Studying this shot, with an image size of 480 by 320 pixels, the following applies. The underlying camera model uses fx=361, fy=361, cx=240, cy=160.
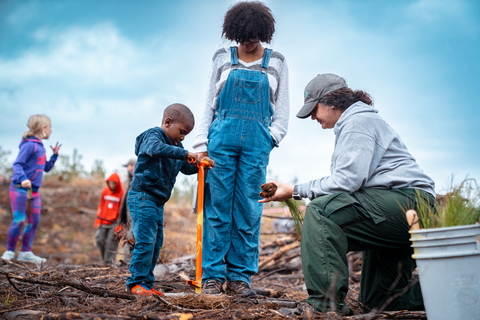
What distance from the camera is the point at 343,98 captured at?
98.0 inches

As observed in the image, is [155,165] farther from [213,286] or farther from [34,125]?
[34,125]

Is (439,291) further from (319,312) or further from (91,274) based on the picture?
(91,274)

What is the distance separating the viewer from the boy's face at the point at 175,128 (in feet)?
10.6

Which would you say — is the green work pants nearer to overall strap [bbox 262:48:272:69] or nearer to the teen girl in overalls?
the teen girl in overalls

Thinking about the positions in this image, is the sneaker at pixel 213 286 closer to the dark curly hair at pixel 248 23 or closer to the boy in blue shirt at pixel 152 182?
the boy in blue shirt at pixel 152 182

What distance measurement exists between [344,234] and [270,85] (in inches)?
60.1

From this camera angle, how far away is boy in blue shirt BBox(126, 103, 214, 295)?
2912mm

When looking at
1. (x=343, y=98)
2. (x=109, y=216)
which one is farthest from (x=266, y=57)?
(x=109, y=216)

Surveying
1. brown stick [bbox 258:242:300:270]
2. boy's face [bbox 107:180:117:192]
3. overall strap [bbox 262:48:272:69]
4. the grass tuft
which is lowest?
brown stick [bbox 258:242:300:270]

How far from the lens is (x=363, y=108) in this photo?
233 cm

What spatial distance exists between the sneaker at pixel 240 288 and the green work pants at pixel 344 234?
80 centimetres

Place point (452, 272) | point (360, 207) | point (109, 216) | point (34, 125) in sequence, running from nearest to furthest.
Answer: point (452, 272)
point (360, 207)
point (34, 125)
point (109, 216)

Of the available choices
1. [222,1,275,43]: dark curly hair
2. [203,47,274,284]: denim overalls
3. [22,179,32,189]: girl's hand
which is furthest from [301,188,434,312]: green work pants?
[22,179,32,189]: girl's hand

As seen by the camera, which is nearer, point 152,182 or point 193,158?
point 193,158
